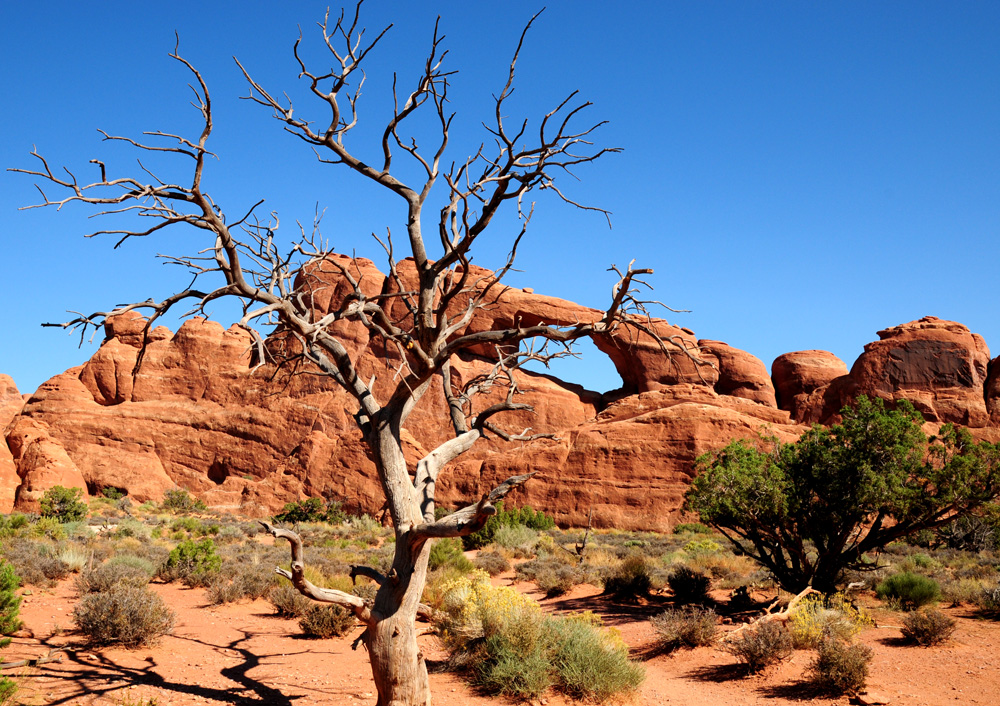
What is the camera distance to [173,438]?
3975cm

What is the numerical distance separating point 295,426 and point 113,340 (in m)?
14.7

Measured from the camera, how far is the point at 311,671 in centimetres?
819

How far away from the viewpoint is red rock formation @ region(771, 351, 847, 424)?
3834cm

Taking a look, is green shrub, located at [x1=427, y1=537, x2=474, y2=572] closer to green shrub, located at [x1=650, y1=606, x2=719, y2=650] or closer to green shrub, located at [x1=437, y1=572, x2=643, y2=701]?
green shrub, located at [x1=437, y1=572, x2=643, y2=701]

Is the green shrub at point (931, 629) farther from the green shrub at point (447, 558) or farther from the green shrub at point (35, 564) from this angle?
the green shrub at point (35, 564)

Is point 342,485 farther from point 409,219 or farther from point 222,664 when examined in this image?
point 409,219

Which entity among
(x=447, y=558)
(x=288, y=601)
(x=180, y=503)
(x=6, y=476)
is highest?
(x=6, y=476)

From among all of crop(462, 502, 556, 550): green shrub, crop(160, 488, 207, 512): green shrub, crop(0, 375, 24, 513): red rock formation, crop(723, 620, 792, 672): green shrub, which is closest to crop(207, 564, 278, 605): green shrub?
crop(462, 502, 556, 550): green shrub

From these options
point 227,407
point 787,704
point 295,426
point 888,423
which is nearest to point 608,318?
point 787,704

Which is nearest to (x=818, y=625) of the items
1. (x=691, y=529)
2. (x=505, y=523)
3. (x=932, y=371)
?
(x=505, y=523)

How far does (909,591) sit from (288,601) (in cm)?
1189

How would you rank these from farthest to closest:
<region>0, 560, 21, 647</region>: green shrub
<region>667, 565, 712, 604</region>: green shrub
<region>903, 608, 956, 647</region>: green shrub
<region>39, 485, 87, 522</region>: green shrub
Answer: <region>39, 485, 87, 522</region>: green shrub
<region>667, 565, 712, 604</region>: green shrub
<region>903, 608, 956, 647</region>: green shrub
<region>0, 560, 21, 647</region>: green shrub

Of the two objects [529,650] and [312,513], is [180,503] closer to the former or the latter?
[312,513]

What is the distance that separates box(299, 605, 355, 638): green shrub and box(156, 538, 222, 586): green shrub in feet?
14.2
